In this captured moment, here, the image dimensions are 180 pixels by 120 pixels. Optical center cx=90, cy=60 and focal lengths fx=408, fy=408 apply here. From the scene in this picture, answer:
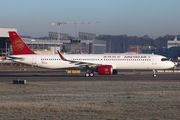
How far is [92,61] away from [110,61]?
248 cm

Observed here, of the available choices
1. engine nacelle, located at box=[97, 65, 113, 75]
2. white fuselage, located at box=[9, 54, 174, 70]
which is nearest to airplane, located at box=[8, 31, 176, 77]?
white fuselage, located at box=[9, 54, 174, 70]

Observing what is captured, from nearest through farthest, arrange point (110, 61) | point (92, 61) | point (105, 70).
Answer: point (105, 70) → point (110, 61) → point (92, 61)

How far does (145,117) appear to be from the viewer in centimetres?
1670

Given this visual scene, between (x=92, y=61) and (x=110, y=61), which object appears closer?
(x=110, y=61)

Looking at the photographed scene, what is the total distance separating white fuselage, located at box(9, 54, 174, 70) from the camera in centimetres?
5503

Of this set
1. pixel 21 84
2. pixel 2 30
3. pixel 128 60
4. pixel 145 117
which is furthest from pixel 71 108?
pixel 2 30

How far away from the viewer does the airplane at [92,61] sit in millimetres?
55000

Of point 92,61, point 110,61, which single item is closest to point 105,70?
point 110,61

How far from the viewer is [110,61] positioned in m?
55.4

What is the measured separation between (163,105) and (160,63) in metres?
34.5

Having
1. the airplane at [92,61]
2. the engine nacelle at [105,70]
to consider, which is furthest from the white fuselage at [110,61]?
the engine nacelle at [105,70]

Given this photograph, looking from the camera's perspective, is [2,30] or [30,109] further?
[2,30]

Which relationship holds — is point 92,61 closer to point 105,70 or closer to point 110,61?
point 110,61

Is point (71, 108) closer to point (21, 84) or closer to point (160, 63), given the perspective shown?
point (21, 84)
